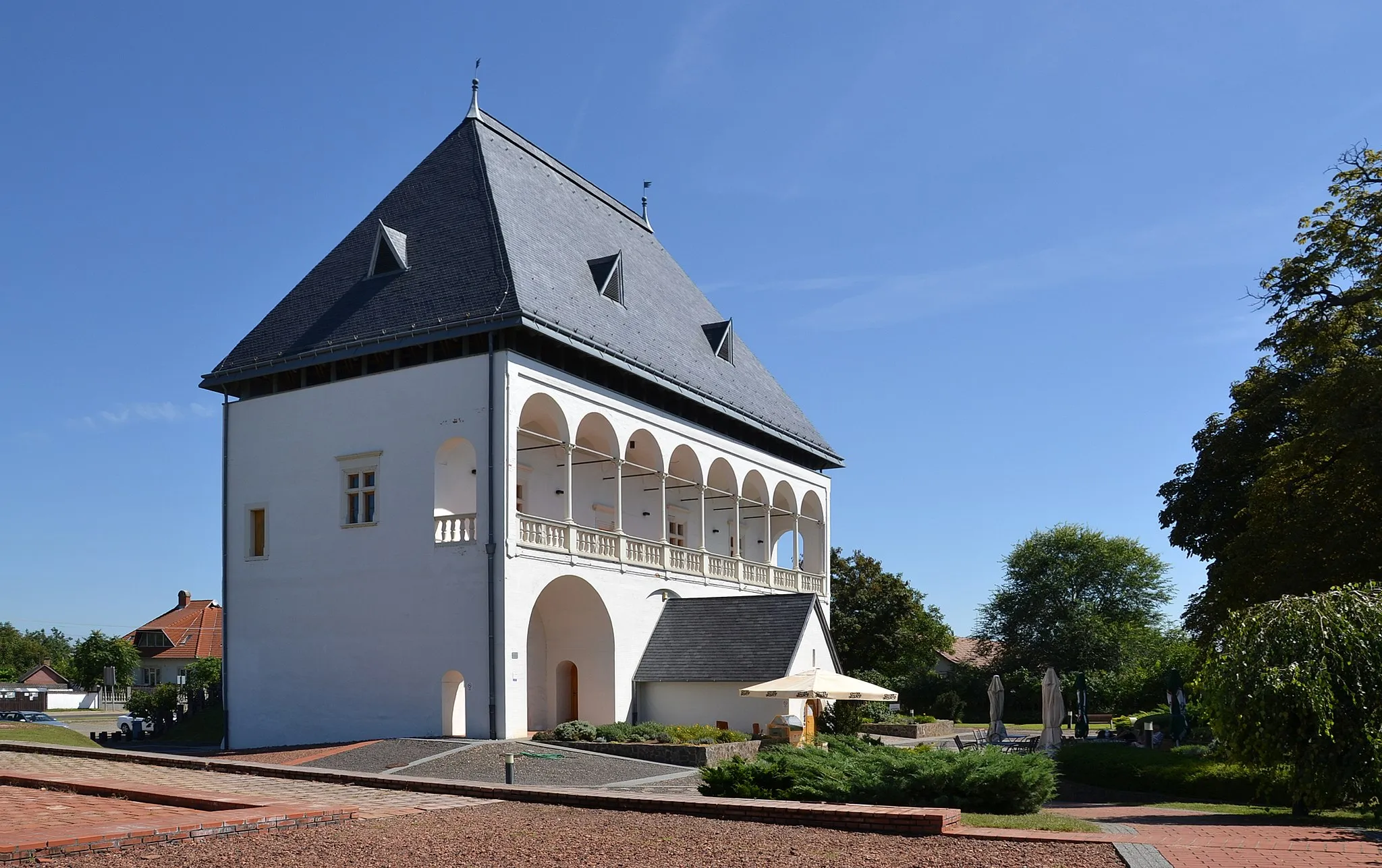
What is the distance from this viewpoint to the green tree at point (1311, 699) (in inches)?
553

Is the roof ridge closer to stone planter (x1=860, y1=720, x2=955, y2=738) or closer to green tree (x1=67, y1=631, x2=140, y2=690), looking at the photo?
stone planter (x1=860, y1=720, x2=955, y2=738)

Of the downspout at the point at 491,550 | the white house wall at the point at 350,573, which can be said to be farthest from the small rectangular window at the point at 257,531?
the downspout at the point at 491,550

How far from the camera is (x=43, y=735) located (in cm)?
3102

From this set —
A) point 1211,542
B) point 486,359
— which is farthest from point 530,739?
point 1211,542

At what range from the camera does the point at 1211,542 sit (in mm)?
35469

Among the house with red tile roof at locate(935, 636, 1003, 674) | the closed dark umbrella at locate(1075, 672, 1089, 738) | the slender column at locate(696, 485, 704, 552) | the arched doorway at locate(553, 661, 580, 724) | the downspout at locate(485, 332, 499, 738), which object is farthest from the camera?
the house with red tile roof at locate(935, 636, 1003, 674)

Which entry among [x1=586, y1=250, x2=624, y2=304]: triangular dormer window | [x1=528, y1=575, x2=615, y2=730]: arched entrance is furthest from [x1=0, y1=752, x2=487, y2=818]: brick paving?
[x1=586, y1=250, x2=624, y2=304]: triangular dormer window

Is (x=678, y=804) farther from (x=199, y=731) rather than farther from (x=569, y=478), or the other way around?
(x=199, y=731)

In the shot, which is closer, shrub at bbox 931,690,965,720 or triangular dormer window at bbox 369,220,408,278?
triangular dormer window at bbox 369,220,408,278

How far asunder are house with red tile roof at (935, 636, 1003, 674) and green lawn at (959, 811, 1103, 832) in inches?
1676

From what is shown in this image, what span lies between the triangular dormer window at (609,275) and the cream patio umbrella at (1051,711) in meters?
14.9

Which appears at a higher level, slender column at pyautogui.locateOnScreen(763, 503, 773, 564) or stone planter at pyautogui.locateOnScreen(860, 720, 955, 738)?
slender column at pyautogui.locateOnScreen(763, 503, 773, 564)

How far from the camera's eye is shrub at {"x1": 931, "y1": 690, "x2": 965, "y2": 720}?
51156 millimetres

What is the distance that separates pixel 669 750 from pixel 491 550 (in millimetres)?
6164
